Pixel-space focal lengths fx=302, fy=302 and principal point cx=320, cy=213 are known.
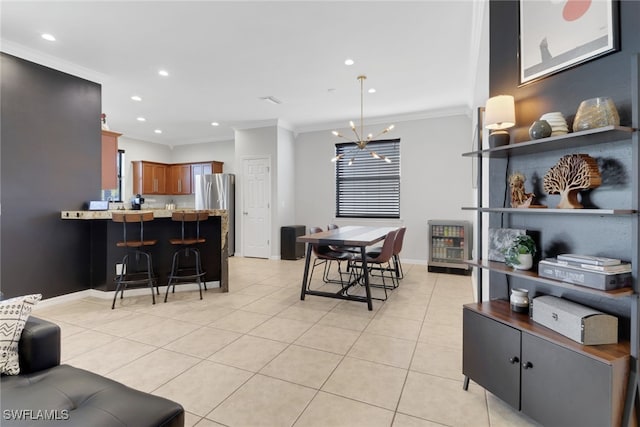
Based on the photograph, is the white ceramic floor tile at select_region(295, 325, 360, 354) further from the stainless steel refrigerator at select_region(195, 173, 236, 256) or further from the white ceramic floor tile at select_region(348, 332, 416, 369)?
the stainless steel refrigerator at select_region(195, 173, 236, 256)

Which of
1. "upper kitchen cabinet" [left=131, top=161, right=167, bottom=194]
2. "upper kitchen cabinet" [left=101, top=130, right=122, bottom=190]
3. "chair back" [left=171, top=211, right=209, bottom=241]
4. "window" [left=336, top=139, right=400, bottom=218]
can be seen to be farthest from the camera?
"upper kitchen cabinet" [left=131, top=161, right=167, bottom=194]

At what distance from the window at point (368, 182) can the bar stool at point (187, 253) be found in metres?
3.35

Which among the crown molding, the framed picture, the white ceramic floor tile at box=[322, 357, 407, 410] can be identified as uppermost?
the crown molding

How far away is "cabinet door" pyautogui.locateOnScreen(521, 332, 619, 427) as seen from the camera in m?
1.22

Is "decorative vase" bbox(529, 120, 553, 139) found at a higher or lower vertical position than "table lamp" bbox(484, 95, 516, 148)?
lower

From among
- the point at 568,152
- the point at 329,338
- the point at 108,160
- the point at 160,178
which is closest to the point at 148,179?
the point at 160,178

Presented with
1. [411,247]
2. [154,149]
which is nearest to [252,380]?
[411,247]

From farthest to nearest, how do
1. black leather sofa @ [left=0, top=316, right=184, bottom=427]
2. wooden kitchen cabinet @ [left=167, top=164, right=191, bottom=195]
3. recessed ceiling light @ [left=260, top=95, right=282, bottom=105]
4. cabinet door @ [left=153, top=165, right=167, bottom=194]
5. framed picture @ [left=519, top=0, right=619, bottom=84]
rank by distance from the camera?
wooden kitchen cabinet @ [left=167, top=164, right=191, bottom=195] < cabinet door @ [left=153, top=165, right=167, bottom=194] < recessed ceiling light @ [left=260, top=95, right=282, bottom=105] < framed picture @ [left=519, top=0, right=619, bottom=84] < black leather sofa @ [left=0, top=316, right=184, bottom=427]

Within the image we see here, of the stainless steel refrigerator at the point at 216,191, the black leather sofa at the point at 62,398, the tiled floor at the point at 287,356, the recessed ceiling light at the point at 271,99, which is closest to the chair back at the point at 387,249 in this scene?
the tiled floor at the point at 287,356

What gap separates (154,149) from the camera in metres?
8.20

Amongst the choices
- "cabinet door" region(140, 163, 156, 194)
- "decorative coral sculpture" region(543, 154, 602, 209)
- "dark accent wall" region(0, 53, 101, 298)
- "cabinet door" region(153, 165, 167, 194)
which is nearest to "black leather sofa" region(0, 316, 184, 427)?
"decorative coral sculpture" region(543, 154, 602, 209)

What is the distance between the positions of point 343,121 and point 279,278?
356 centimetres

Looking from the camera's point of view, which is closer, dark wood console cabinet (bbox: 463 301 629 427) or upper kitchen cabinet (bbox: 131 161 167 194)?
dark wood console cabinet (bbox: 463 301 629 427)

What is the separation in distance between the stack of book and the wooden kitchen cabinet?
8.09 meters
